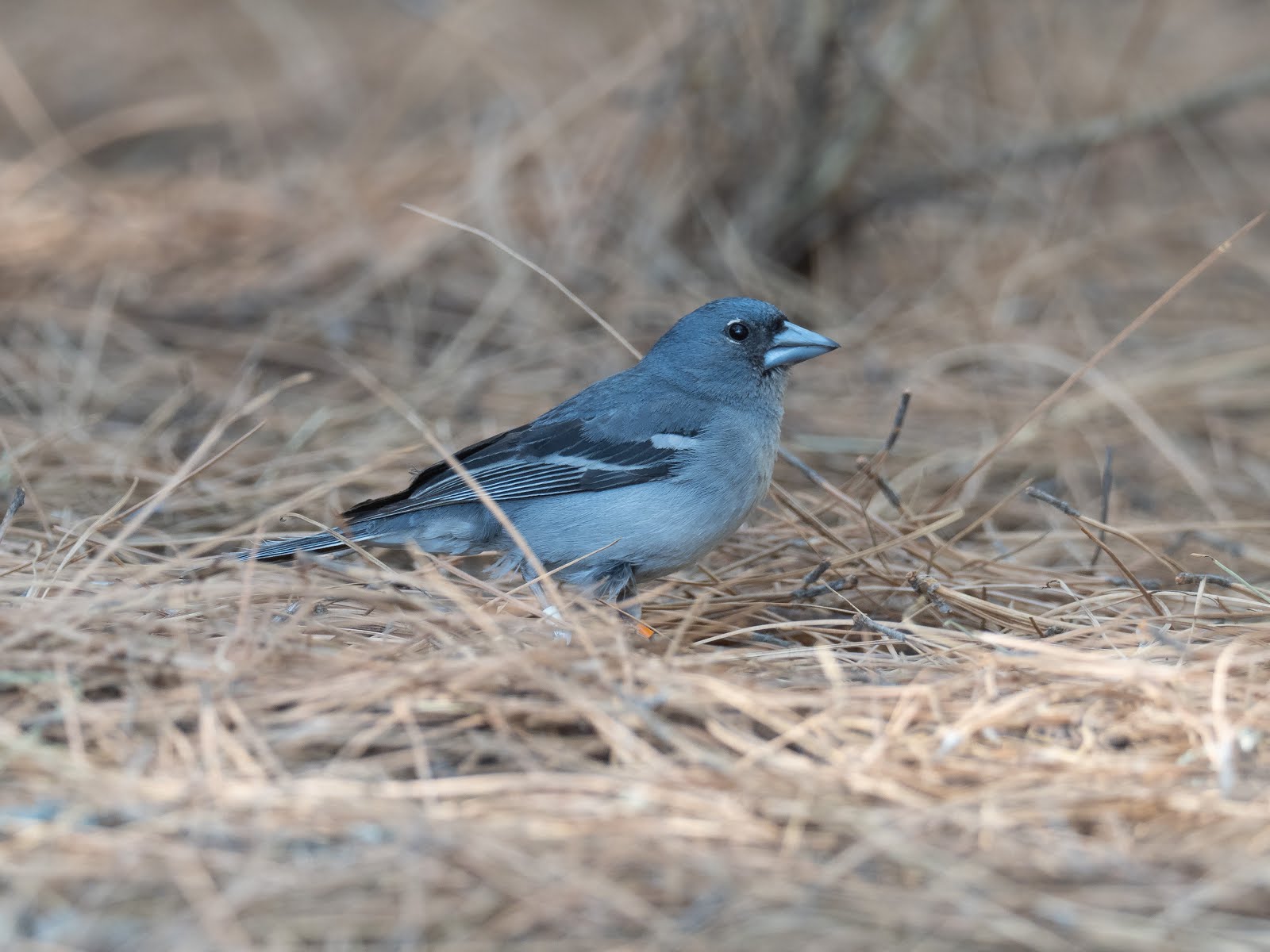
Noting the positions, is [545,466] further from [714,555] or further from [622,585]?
[714,555]

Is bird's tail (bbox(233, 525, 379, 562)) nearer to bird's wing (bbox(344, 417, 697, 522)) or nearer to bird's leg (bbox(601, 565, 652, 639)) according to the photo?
bird's wing (bbox(344, 417, 697, 522))

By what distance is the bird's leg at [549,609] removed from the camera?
3086mm

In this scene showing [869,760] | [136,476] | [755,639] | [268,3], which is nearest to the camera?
[869,760]

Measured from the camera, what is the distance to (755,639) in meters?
3.46

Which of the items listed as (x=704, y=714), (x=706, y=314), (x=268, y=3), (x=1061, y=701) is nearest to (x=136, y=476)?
(x=706, y=314)

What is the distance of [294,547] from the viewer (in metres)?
3.64

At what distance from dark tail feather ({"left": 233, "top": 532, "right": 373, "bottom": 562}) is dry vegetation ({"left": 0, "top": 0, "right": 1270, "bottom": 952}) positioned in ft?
0.49

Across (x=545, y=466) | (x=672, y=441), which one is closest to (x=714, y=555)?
(x=672, y=441)

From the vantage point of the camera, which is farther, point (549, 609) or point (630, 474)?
point (630, 474)

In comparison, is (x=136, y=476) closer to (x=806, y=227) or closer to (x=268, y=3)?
(x=806, y=227)

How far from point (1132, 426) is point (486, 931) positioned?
4.07 m

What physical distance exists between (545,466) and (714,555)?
0.79m

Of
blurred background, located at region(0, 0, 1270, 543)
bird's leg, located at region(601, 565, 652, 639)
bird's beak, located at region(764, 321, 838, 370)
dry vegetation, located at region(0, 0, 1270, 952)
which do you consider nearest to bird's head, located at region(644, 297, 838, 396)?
bird's beak, located at region(764, 321, 838, 370)

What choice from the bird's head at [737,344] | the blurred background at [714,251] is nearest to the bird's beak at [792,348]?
the bird's head at [737,344]
